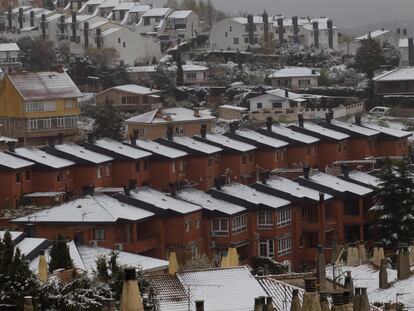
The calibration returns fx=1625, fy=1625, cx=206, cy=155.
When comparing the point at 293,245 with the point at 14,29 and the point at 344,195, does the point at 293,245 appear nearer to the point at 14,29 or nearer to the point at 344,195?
→ the point at 344,195

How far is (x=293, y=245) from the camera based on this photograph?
54.4 metres

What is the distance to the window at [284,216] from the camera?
5400 centimetres

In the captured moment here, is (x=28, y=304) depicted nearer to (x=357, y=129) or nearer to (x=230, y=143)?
(x=230, y=143)

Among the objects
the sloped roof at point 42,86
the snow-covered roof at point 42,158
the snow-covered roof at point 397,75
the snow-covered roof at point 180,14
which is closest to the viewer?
the snow-covered roof at point 42,158

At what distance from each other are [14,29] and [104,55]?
45.3 ft

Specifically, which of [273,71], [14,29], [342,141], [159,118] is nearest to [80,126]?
[159,118]

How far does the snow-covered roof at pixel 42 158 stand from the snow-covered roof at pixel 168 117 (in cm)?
1808

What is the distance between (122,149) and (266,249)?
342 inches

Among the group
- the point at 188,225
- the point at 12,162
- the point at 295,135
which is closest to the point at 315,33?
the point at 295,135

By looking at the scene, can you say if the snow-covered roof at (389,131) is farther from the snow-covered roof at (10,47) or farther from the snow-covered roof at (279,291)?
the snow-covered roof at (279,291)

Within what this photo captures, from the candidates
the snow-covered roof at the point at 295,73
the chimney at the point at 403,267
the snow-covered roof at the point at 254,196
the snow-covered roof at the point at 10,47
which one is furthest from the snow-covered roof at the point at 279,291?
the snow-covered roof at the point at 10,47

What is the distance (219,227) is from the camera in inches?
2063

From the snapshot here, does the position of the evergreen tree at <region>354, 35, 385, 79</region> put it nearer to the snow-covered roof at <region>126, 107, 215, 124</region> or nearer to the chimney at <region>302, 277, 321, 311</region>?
the snow-covered roof at <region>126, 107, 215, 124</region>

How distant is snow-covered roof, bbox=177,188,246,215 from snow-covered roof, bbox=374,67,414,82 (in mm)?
37624
